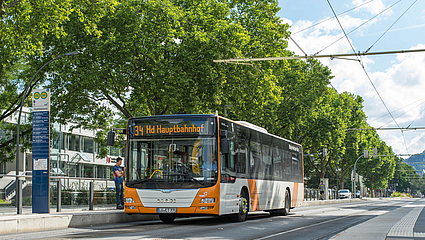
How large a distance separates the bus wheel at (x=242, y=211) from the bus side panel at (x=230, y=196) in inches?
12.8

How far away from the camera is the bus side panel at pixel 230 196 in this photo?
13.5 metres

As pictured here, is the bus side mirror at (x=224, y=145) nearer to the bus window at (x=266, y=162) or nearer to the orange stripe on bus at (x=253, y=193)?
the orange stripe on bus at (x=253, y=193)

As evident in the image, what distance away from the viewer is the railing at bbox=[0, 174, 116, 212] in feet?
49.4

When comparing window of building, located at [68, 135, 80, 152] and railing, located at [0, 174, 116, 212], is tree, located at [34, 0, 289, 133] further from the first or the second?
window of building, located at [68, 135, 80, 152]

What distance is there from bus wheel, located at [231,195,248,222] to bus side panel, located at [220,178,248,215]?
0.33 metres

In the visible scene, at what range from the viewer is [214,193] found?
1310 centimetres

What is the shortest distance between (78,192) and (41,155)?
262 centimetres

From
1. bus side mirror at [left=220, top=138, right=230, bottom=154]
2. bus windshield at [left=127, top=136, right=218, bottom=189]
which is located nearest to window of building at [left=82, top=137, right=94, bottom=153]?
bus windshield at [left=127, top=136, right=218, bottom=189]

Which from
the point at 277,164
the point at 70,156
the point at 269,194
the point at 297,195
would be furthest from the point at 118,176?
the point at 70,156

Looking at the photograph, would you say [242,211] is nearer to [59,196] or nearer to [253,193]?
[253,193]

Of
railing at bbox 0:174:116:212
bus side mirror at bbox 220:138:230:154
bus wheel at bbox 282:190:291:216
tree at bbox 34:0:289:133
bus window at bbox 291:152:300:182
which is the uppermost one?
tree at bbox 34:0:289:133

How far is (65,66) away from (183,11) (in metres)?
7.11

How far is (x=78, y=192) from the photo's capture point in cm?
1628

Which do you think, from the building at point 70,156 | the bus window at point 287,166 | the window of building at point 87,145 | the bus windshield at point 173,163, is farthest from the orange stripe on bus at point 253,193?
the window of building at point 87,145
